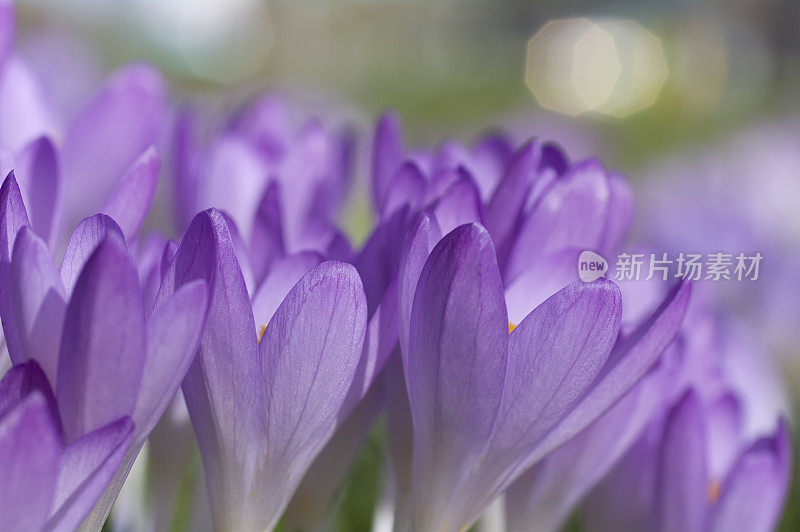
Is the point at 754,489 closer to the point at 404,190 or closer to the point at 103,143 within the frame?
the point at 404,190

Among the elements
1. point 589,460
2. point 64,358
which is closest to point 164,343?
point 64,358

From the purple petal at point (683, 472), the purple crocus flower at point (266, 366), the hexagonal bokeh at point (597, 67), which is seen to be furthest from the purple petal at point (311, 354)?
the hexagonal bokeh at point (597, 67)

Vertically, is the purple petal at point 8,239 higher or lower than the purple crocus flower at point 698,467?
higher

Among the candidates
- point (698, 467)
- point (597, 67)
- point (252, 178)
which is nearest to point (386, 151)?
point (252, 178)

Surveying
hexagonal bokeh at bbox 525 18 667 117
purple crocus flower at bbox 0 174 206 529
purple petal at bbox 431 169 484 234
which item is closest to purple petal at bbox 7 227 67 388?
purple crocus flower at bbox 0 174 206 529

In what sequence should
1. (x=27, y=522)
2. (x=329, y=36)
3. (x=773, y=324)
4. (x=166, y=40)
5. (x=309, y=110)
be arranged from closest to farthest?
(x=27, y=522) → (x=773, y=324) → (x=309, y=110) → (x=166, y=40) → (x=329, y=36)

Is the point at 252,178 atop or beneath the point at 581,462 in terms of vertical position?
atop

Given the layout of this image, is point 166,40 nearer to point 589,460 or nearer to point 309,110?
point 309,110

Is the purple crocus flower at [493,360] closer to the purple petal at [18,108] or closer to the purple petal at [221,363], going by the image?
the purple petal at [221,363]
